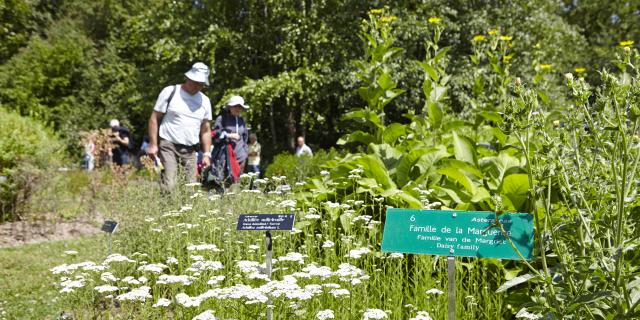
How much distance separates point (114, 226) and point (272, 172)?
21.3 feet

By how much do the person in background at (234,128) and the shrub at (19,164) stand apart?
2284mm

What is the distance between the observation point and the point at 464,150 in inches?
173

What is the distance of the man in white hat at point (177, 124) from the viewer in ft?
20.4

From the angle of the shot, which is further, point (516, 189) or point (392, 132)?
point (392, 132)

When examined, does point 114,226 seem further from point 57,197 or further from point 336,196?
point 57,197

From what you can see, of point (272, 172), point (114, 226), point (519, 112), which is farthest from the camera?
point (272, 172)

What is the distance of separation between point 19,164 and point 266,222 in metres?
5.72

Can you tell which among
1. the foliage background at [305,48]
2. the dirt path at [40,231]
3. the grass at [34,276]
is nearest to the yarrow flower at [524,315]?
the grass at [34,276]

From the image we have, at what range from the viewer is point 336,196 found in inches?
184

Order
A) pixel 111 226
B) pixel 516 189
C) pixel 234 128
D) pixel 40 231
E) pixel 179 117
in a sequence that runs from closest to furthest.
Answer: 1. pixel 516 189
2. pixel 111 226
3. pixel 179 117
4. pixel 40 231
5. pixel 234 128

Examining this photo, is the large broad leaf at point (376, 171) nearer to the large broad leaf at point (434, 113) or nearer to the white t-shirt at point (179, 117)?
the large broad leaf at point (434, 113)

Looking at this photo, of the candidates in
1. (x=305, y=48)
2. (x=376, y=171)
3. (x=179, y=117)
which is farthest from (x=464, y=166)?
(x=305, y=48)

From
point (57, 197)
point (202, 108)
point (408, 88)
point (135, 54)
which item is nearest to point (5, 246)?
point (57, 197)

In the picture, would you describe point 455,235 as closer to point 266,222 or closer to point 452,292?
point 452,292
